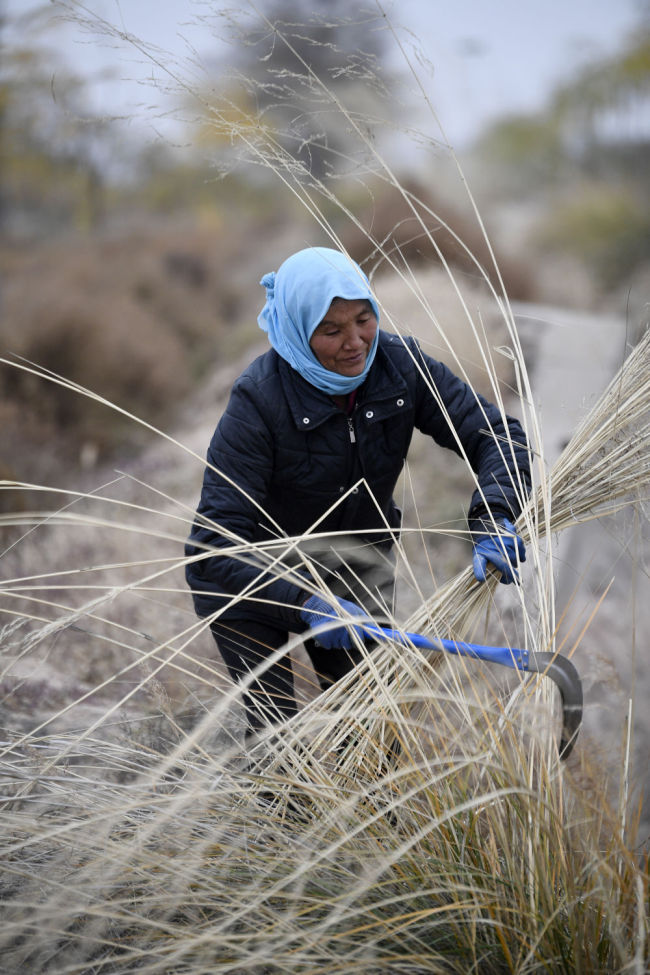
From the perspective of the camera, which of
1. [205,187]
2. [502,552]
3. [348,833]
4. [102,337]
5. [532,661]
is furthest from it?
[205,187]

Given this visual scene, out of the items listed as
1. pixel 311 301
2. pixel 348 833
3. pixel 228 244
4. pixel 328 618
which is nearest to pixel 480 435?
pixel 311 301

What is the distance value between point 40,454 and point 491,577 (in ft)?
15.5

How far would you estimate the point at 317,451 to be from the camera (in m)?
1.81

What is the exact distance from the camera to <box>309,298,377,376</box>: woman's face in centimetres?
168

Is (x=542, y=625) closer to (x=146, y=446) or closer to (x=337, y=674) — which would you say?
(x=337, y=674)

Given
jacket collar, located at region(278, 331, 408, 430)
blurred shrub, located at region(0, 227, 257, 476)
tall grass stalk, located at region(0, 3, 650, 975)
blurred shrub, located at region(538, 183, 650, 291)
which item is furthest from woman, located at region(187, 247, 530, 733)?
blurred shrub, located at region(538, 183, 650, 291)

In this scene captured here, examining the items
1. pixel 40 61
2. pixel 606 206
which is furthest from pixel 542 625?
pixel 606 206

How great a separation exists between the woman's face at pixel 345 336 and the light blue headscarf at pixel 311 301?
0.05 ft

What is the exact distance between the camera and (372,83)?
166 centimetres

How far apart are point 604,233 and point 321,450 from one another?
528 inches

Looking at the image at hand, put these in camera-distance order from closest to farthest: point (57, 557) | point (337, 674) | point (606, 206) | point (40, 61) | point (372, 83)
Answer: point (372, 83) < point (337, 674) < point (57, 557) < point (40, 61) < point (606, 206)

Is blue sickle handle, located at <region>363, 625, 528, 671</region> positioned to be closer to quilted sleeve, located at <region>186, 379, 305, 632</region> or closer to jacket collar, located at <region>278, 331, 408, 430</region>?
quilted sleeve, located at <region>186, 379, 305, 632</region>

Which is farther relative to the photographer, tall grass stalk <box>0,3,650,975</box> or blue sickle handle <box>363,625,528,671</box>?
blue sickle handle <box>363,625,528,671</box>

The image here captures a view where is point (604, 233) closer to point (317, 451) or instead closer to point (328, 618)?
point (317, 451)
